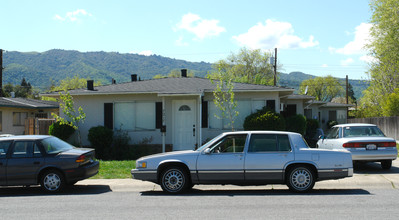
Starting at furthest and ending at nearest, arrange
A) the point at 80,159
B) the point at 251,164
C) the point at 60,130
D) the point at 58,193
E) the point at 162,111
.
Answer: the point at 162,111, the point at 60,130, the point at 80,159, the point at 58,193, the point at 251,164

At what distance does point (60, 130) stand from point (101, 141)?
1.84 m

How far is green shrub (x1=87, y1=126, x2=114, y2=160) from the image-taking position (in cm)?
1670

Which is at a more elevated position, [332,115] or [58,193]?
[332,115]

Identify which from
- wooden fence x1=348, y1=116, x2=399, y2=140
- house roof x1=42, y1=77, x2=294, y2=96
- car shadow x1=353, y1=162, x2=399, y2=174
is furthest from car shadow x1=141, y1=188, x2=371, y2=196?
wooden fence x1=348, y1=116, x2=399, y2=140

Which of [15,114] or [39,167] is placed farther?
[15,114]

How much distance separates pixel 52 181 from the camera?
9.87 meters

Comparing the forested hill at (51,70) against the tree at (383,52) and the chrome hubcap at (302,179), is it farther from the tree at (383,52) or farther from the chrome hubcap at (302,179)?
the chrome hubcap at (302,179)

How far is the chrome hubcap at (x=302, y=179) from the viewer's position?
29.5 ft

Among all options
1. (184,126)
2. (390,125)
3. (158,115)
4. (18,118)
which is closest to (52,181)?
(158,115)

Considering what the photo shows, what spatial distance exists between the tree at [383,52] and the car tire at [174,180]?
78.1 ft

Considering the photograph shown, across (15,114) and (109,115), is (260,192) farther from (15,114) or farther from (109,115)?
(15,114)

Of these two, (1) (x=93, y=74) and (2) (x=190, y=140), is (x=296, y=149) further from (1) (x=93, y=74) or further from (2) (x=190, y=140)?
(1) (x=93, y=74)

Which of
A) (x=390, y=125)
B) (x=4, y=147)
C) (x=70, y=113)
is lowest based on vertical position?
(x=4, y=147)

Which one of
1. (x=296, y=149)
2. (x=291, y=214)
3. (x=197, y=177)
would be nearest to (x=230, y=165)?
(x=197, y=177)
